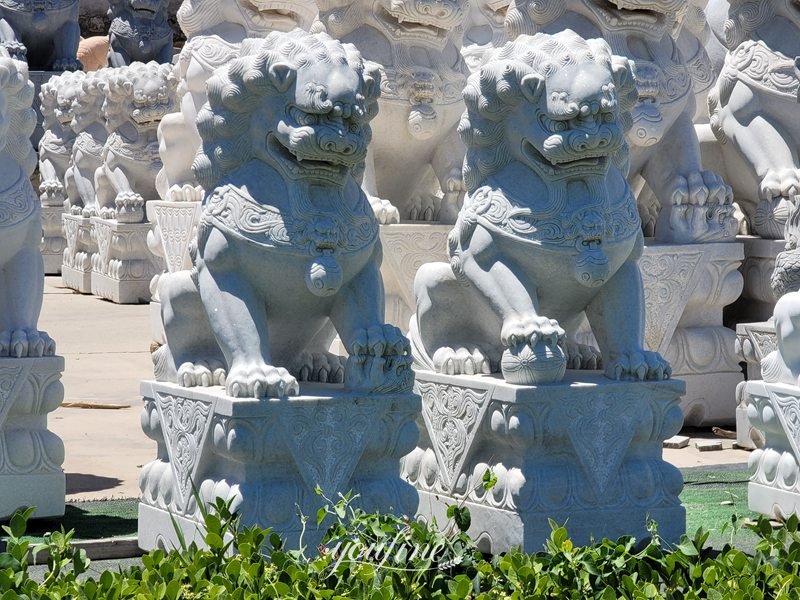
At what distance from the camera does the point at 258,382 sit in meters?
4.96

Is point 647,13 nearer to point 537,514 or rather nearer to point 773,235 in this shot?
point 773,235

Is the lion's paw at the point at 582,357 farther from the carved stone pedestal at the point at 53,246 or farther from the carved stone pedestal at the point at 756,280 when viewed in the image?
the carved stone pedestal at the point at 53,246

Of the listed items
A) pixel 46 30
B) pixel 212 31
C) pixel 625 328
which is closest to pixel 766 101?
pixel 625 328

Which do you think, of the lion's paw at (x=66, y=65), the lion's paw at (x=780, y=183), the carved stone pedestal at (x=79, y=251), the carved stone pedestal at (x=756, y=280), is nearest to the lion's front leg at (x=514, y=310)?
the lion's paw at (x=780, y=183)

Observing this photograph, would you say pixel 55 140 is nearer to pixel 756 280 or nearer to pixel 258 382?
pixel 756 280

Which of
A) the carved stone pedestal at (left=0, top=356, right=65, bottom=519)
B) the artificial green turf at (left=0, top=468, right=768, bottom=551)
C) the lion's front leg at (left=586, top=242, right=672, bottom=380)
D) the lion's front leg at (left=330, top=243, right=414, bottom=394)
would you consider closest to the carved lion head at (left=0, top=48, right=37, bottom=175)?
the carved stone pedestal at (left=0, top=356, right=65, bottom=519)

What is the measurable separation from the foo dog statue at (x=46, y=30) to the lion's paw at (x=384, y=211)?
1143 cm

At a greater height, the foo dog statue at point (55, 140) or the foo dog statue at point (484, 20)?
the foo dog statue at point (484, 20)

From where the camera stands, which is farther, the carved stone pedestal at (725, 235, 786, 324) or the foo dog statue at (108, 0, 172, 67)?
the foo dog statue at (108, 0, 172, 67)

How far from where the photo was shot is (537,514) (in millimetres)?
5312

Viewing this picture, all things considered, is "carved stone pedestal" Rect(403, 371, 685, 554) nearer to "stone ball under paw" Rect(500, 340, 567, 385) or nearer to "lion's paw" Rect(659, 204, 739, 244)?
"stone ball under paw" Rect(500, 340, 567, 385)

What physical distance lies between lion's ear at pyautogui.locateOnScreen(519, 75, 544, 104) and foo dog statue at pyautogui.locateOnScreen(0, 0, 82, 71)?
533 inches

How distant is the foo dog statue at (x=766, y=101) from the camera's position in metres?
8.08

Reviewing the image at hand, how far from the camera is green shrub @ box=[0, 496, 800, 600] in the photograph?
3689 mm
